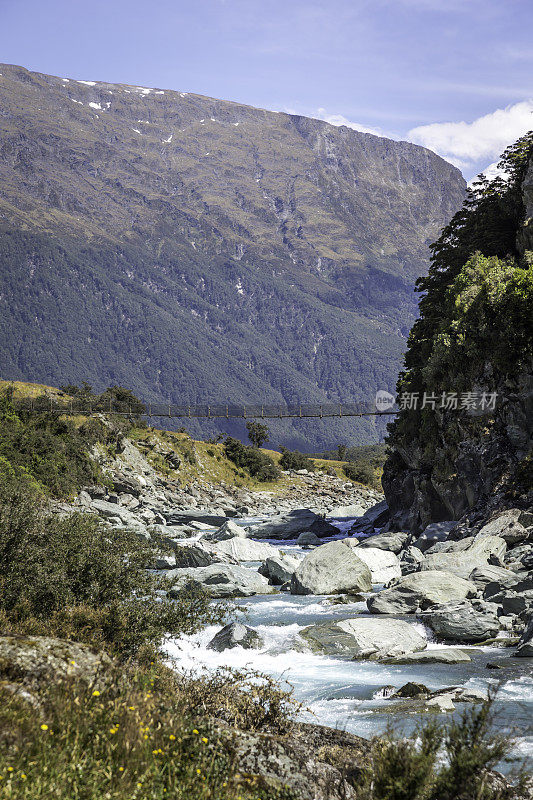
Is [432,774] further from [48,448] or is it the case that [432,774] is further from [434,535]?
[48,448]

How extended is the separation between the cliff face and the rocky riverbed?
1909 mm

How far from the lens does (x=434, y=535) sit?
102ft

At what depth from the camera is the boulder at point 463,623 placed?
14.9 meters

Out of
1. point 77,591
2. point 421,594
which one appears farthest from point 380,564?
point 77,591

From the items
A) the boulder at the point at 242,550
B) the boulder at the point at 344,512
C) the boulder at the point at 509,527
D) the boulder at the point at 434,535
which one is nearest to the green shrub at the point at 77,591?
the boulder at the point at 509,527

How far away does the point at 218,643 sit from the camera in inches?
566

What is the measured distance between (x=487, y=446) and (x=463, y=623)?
16704mm

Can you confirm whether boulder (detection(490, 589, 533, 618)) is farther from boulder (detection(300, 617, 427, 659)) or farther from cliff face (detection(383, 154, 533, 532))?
cliff face (detection(383, 154, 533, 532))

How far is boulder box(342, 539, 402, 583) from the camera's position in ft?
82.2

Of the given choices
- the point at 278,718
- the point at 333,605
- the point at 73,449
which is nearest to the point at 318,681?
the point at 278,718

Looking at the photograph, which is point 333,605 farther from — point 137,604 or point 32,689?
point 32,689

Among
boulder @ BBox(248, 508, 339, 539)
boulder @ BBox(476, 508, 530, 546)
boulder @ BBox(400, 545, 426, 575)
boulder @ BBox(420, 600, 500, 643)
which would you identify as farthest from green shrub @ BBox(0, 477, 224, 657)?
boulder @ BBox(248, 508, 339, 539)

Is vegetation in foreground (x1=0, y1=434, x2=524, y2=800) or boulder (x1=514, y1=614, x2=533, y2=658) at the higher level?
vegetation in foreground (x1=0, y1=434, x2=524, y2=800)

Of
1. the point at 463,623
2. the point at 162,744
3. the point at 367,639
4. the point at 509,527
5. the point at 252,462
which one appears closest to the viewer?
the point at 162,744
